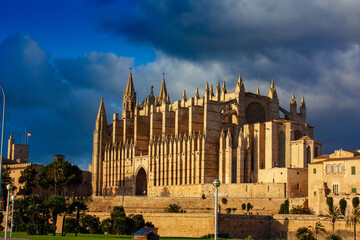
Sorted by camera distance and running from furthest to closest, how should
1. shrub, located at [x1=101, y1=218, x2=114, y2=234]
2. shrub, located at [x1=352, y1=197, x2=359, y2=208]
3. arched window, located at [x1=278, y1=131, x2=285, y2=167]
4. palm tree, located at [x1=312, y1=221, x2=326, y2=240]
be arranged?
arched window, located at [x1=278, y1=131, x2=285, y2=167] → shrub, located at [x1=101, y1=218, x2=114, y2=234] → shrub, located at [x1=352, y1=197, x2=359, y2=208] → palm tree, located at [x1=312, y1=221, x2=326, y2=240]

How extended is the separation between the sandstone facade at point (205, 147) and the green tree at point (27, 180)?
10.3 meters

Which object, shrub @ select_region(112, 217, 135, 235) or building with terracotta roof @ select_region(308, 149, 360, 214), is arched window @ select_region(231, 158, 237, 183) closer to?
building with terracotta roof @ select_region(308, 149, 360, 214)

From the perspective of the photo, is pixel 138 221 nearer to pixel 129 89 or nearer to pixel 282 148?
pixel 282 148

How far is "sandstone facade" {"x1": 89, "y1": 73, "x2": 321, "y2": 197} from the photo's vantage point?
66500 mm

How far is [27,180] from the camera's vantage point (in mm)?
82375

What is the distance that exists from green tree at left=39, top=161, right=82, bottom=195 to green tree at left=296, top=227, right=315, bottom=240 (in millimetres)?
36907

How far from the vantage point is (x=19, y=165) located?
85125 mm

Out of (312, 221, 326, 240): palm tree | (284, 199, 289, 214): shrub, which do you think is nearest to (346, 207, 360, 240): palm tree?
(312, 221, 326, 240): palm tree

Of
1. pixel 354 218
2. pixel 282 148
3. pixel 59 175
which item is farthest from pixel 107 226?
pixel 59 175

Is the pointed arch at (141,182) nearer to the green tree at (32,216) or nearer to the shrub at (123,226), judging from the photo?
the green tree at (32,216)

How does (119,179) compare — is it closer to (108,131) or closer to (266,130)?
(108,131)

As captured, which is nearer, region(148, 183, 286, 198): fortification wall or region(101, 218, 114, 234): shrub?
region(101, 218, 114, 234): shrub

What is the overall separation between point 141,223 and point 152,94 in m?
47.0

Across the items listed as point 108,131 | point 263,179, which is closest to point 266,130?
point 263,179
